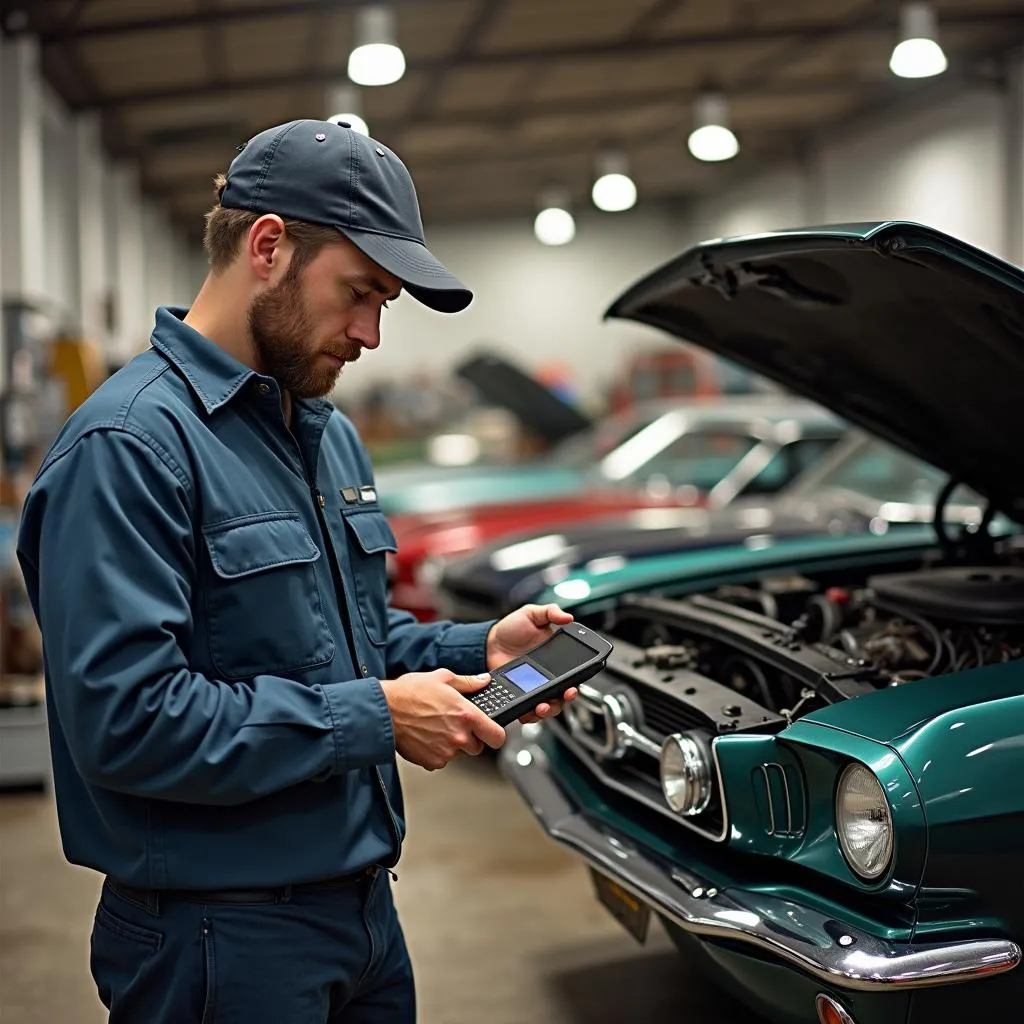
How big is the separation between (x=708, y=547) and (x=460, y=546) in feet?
4.87

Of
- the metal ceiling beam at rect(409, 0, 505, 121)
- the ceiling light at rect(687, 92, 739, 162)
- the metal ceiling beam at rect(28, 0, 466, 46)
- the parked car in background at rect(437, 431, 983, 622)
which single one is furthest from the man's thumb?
the metal ceiling beam at rect(409, 0, 505, 121)

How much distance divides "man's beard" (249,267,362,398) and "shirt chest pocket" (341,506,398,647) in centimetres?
25

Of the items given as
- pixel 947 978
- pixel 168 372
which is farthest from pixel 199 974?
pixel 947 978

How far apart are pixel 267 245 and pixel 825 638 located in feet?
5.50

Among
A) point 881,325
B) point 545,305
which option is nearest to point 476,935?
point 881,325

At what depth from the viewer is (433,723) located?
1.56 meters

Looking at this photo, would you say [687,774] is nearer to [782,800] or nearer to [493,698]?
[782,800]

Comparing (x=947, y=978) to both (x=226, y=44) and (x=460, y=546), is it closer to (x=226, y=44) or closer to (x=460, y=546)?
(x=460, y=546)

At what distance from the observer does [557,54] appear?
973cm

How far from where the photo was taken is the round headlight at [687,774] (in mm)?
2213

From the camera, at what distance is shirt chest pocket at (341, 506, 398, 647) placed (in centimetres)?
185

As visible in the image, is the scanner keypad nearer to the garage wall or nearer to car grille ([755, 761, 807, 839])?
car grille ([755, 761, 807, 839])

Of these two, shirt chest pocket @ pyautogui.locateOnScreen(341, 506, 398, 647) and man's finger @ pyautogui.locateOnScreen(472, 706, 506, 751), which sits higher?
shirt chest pocket @ pyautogui.locateOnScreen(341, 506, 398, 647)

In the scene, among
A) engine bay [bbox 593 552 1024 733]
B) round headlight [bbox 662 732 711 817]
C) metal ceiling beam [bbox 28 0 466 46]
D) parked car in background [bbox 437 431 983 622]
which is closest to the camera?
round headlight [bbox 662 732 711 817]
